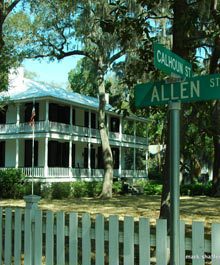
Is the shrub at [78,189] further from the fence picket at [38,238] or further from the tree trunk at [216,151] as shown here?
the fence picket at [38,238]

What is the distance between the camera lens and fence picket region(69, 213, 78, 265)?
5086mm

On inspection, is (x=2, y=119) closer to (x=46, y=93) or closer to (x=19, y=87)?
(x=19, y=87)

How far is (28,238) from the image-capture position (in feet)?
18.1

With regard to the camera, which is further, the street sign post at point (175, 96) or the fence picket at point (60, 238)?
A: the fence picket at point (60, 238)

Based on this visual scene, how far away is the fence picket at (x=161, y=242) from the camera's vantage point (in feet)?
14.5

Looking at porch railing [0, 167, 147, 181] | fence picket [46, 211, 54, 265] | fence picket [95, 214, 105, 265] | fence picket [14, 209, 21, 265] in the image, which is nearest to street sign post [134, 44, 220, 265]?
fence picket [95, 214, 105, 265]

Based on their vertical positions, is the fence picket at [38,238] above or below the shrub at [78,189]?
above

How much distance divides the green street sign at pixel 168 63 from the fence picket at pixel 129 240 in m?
1.49

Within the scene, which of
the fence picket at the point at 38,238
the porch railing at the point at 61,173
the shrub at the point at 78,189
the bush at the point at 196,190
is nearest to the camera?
the fence picket at the point at 38,238

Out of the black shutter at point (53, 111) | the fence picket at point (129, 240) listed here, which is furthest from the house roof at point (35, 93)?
the fence picket at point (129, 240)

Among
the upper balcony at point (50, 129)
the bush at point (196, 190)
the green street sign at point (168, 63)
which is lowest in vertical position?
the bush at point (196, 190)

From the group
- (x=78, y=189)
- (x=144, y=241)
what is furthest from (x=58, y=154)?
(x=144, y=241)

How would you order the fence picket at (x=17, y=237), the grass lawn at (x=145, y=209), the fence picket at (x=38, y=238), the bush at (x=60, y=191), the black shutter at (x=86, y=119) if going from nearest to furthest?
the fence picket at (x=38, y=238) < the fence picket at (x=17, y=237) < the grass lawn at (x=145, y=209) < the bush at (x=60, y=191) < the black shutter at (x=86, y=119)

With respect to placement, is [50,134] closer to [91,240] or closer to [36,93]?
[36,93]
